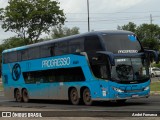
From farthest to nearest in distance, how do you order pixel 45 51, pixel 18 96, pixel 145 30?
pixel 145 30
pixel 18 96
pixel 45 51

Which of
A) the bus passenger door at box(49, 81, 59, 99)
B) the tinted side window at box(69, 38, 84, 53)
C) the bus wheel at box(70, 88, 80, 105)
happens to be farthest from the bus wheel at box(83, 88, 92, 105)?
the bus passenger door at box(49, 81, 59, 99)

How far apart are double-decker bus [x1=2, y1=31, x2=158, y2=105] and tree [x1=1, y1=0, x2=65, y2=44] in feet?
75.8

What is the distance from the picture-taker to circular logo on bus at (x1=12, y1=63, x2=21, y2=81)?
98.7 feet

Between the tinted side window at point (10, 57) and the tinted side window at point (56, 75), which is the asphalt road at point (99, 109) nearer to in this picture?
the tinted side window at point (56, 75)

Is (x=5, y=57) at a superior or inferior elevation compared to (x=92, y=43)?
inferior

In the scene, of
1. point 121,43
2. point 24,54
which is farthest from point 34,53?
point 121,43

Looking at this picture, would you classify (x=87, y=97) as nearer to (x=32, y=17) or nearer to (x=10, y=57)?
(x=10, y=57)

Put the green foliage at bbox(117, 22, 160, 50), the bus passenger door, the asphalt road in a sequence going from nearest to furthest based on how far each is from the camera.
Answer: the asphalt road
the bus passenger door
the green foliage at bbox(117, 22, 160, 50)

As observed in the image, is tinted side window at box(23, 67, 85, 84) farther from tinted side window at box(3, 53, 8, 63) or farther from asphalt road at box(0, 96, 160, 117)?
tinted side window at box(3, 53, 8, 63)

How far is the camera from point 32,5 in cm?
5162

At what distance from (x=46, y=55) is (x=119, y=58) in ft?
20.8

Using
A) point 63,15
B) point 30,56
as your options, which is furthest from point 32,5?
point 30,56

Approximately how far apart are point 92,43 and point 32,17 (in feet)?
95.6

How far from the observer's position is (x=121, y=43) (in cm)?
2180
